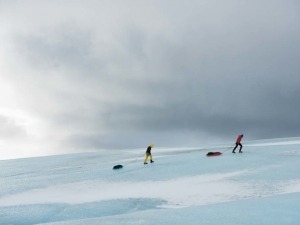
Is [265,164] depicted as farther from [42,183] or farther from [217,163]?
[42,183]

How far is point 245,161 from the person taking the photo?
20500 mm

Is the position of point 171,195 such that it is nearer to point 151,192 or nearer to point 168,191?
point 168,191

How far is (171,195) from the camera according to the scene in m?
13.5

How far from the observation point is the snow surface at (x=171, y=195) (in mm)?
8749

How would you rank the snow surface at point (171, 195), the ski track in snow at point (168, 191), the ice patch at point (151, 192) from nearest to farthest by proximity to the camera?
the snow surface at point (171, 195) → the ski track in snow at point (168, 191) → the ice patch at point (151, 192)

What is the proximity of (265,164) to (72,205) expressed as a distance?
1041 cm

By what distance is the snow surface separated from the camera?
875 centimetres

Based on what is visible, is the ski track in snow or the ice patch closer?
the ski track in snow

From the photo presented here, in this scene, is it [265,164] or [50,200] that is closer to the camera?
[50,200]

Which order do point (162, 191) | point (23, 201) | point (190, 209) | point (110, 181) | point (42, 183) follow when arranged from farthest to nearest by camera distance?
1. point (42, 183)
2. point (110, 181)
3. point (23, 201)
4. point (162, 191)
5. point (190, 209)

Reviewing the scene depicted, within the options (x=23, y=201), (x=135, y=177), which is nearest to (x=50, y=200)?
(x=23, y=201)

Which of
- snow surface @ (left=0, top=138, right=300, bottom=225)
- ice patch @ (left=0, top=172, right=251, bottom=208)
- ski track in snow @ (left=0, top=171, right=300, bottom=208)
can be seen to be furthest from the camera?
ice patch @ (left=0, top=172, right=251, bottom=208)

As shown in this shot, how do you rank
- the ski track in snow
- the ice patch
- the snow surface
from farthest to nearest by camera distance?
1. the ice patch
2. the ski track in snow
3. the snow surface

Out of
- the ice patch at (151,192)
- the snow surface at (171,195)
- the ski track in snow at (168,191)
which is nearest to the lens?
the snow surface at (171,195)
